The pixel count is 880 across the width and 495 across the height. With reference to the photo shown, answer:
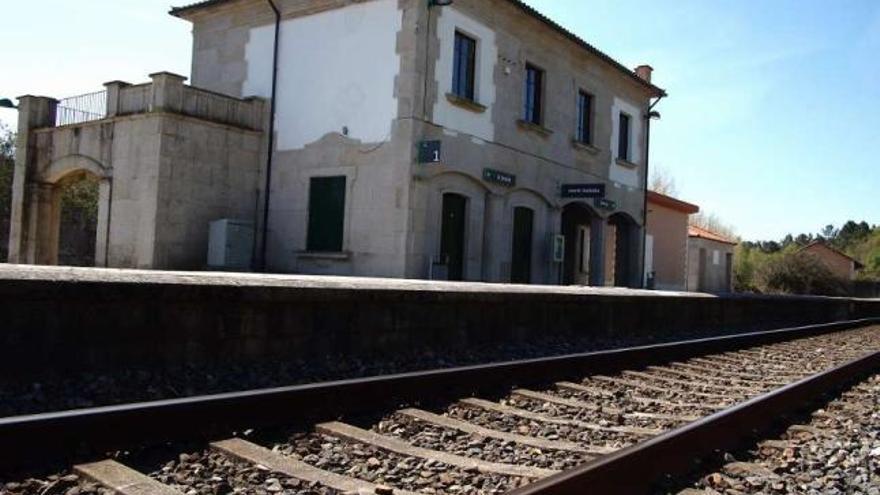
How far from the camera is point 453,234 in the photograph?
1836cm

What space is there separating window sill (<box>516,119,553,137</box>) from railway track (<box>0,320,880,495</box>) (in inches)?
552

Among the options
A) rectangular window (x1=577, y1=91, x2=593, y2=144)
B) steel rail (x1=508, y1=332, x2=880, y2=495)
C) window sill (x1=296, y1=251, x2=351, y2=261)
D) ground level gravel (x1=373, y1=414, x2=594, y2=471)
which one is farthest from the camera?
rectangular window (x1=577, y1=91, x2=593, y2=144)

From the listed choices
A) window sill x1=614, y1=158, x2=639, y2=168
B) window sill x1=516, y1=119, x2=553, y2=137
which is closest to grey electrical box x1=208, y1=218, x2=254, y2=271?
window sill x1=516, y1=119, x2=553, y2=137

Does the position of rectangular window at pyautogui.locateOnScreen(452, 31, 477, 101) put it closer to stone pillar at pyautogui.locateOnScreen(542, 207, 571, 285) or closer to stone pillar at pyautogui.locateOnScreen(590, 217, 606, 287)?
stone pillar at pyautogui.locateOnScreen(542, 207, 571, 285)

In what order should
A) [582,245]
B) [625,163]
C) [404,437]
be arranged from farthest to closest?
[582,245] → [625,163] → [404,437]

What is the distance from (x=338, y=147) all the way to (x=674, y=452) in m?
14.9

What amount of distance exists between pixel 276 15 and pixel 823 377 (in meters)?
16.1

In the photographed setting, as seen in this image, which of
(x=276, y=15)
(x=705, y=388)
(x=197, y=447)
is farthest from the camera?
(x=276, y=15)

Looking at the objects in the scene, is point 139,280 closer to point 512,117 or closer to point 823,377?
point 823,377

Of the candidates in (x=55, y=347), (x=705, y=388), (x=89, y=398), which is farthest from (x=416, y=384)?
(x=705, y=388)

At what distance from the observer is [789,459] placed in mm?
4551

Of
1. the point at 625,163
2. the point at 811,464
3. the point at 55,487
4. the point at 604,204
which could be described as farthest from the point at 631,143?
the point at 55,487

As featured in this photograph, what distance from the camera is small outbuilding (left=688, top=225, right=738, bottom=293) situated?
1409 inches

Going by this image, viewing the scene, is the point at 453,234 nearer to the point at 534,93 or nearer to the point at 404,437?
the point at 534,93
